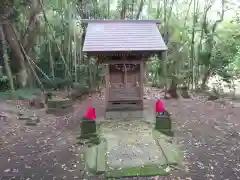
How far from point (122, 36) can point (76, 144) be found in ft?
10.9

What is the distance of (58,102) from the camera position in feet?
32.7

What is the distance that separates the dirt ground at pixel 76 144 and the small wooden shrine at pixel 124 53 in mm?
1257

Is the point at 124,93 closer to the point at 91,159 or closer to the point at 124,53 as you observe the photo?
the point at 124,53

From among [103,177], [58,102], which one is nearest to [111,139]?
[103,177]

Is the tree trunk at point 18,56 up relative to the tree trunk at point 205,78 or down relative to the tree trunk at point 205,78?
up

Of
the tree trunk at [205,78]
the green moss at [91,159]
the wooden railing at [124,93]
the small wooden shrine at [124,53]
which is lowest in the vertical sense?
the tree trunk at [205,78]

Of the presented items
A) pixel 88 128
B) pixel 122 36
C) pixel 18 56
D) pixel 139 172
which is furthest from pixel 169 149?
pixel 18 56

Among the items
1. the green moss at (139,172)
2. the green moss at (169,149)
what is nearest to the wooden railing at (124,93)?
the green moss at (169,149)

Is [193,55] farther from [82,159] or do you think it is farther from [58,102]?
[82,159]

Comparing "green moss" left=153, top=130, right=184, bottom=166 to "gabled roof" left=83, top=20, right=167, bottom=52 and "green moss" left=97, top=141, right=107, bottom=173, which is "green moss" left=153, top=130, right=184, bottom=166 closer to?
"green moss" left=97, top=141, right=107, bottom=173

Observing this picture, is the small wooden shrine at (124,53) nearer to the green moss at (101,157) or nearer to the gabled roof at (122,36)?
the gabled roof at (122,36)

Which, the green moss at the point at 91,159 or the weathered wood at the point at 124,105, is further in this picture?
the weathered wood at the point at 124,105

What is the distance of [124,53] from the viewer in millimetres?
7652

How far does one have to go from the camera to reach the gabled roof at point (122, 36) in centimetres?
752
